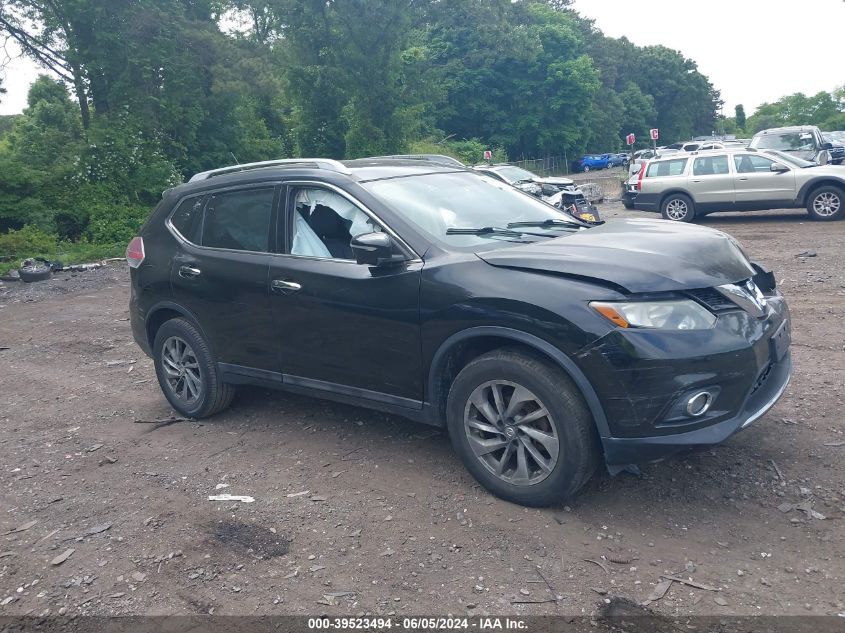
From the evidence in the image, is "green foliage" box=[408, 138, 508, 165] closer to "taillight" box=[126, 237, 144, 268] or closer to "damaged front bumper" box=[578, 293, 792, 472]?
"taillight" box=[126, 237, 144, 268]

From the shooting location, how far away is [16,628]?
132 inches

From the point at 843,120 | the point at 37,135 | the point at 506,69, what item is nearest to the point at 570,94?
the point at 506,69

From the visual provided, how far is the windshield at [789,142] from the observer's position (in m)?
21.5

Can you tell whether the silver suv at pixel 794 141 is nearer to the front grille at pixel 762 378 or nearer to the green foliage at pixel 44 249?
the green foliage at pixel 44 249

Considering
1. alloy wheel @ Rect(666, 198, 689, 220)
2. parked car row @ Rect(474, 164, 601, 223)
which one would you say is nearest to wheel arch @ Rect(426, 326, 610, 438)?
parked car row @ Rect(474, 164, 601, 223)

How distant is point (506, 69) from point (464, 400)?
5611cm

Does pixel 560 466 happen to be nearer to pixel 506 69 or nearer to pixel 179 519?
pixel 179 519

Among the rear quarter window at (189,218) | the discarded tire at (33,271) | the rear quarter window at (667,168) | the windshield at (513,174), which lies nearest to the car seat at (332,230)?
the rear quarter window at (189,218)

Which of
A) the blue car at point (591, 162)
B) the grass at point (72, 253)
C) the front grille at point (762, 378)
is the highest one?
the blue car at point (591, 162)

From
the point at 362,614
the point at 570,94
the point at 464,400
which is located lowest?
the point at 362,614

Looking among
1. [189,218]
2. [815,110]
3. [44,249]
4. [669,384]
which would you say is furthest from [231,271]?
[815,110]

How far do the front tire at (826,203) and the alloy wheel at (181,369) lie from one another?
14338 mm

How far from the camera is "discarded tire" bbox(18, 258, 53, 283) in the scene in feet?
48.6

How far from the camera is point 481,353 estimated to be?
4.21m
